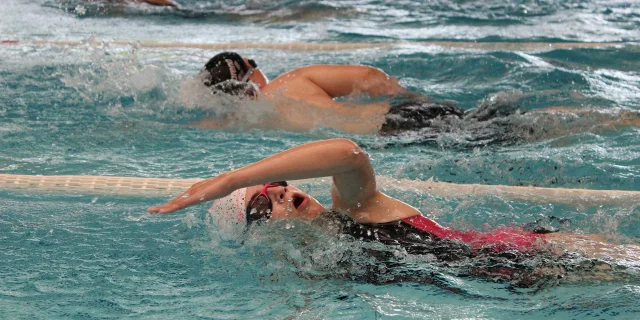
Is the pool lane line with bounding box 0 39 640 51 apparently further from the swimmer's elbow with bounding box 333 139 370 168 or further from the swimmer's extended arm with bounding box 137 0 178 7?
the swimmer's elbow with bounding box 333 139 370 168

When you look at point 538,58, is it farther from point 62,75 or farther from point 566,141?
point 62,75

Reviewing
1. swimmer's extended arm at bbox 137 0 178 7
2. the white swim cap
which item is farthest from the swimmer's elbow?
swimmer's extended arm at bbox 137 0 178 7

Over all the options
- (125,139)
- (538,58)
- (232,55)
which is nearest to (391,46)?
(538,58)

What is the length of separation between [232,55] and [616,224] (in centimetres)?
244

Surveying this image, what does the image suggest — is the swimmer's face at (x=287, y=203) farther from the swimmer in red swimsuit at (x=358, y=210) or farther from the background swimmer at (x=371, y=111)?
the background swimmer at (x=371, y=111)

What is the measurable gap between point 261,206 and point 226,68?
1.94 metres

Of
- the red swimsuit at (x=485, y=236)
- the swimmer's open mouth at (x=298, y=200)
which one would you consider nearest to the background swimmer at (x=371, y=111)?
the red swimsuit at (x=485, y=236)

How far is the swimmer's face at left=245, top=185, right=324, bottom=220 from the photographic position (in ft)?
8.93

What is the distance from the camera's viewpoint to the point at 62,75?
555 cm

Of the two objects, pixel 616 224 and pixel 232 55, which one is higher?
pixel 232 55

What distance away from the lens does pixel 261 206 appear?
2719mm

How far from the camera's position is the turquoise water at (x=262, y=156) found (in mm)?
2555

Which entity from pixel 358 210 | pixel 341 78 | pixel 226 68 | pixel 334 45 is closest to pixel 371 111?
pixel 341 78

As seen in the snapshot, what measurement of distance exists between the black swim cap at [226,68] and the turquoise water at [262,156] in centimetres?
19
